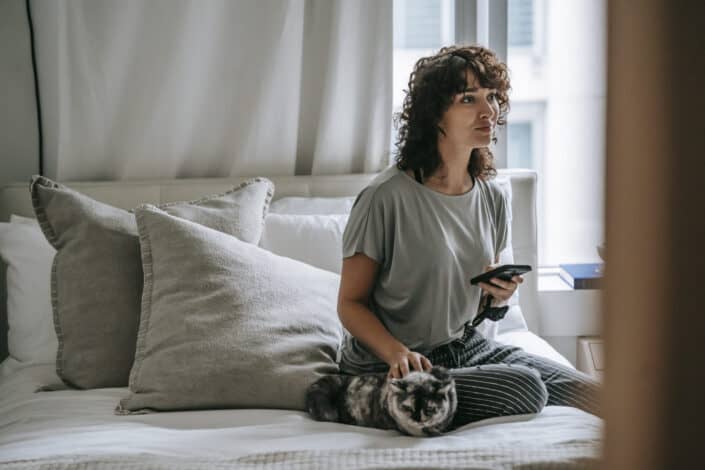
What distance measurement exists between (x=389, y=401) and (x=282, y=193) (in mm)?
1088

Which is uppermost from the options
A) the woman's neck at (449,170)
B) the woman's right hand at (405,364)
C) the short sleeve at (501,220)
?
the woman's neck at (449,170)

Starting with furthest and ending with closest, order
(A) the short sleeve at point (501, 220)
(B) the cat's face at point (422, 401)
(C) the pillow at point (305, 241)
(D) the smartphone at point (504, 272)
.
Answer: (C) the pillow at point (305, 241), (A) the short sleeve at point (501, 220), (D) the smartphone at point (504, 272), (B) the cat's face at point (422, 401)

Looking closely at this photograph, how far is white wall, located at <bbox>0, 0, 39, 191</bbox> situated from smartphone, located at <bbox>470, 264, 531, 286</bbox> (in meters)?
1.58

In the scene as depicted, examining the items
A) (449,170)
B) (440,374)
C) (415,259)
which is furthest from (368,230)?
(440,374)

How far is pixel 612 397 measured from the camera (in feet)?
0.58

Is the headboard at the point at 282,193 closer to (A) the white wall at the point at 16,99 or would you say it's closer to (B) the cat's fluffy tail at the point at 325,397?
(A) the white wall at the point at 16,99

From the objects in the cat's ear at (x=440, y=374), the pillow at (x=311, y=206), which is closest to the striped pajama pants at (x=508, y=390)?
the cat's ear at (x=440, y=374)

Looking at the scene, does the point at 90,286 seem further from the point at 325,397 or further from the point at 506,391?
the point at 506,391

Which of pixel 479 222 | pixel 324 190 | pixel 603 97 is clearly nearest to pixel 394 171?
pixel 479 222

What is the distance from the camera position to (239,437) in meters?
1.40

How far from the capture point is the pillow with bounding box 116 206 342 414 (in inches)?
64.7

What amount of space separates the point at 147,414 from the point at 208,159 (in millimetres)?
1072

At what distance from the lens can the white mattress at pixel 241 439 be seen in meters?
1.20

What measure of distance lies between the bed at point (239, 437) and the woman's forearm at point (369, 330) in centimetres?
17
